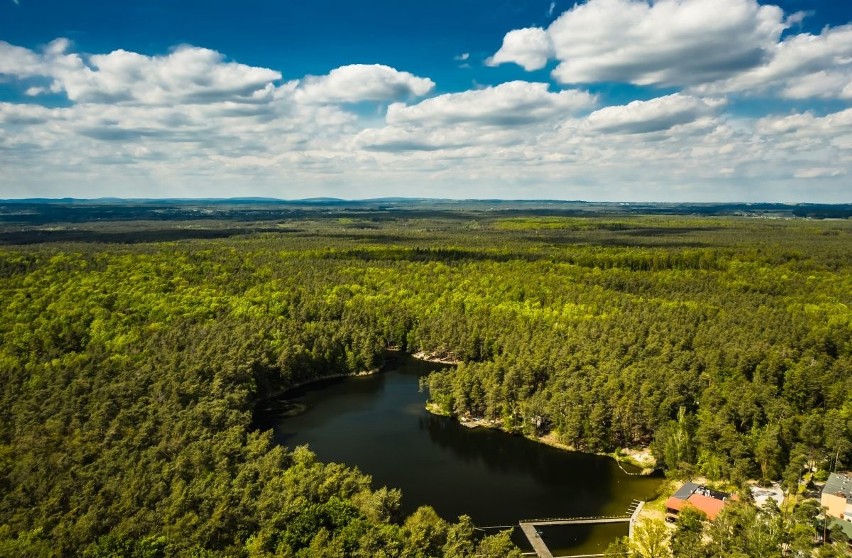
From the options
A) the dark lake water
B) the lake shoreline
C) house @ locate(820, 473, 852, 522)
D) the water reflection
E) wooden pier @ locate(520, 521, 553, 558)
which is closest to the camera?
house @ locate(820, 473, 852, 522)

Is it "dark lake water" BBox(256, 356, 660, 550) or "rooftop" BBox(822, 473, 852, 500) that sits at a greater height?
"rooftop" BBox(822, 473, 852, 500)

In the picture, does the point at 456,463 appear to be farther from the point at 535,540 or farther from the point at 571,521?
the point at 535,540

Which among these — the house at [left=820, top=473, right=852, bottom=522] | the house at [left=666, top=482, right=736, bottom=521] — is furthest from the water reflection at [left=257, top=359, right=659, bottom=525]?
the house at [left=820, top=473, right=852, bottom=522]

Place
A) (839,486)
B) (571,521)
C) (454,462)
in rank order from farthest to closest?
1. (454,462)
2. (571,521)
3. (839,486)

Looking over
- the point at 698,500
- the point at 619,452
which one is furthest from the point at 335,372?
the point at 698,500

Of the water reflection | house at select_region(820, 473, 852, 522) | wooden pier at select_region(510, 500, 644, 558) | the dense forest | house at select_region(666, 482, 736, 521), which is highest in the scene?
the dense forest

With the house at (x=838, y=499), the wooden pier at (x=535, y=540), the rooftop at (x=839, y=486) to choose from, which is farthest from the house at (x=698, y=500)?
the wooden pier at (x=535, y=540)

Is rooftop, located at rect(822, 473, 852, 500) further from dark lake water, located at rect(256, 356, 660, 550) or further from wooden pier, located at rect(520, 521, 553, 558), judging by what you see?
wooden pier, located at rect(520, 521, 553, 558)
